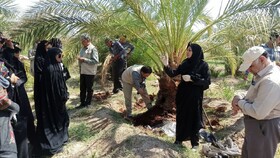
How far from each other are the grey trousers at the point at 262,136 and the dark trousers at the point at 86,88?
4.06 m

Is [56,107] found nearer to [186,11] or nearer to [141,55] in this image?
[186,11]

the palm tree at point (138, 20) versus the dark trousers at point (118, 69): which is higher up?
the palm tree at point (138, 20)

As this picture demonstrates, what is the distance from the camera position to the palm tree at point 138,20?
514 cm

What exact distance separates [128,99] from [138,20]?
61.8 inches

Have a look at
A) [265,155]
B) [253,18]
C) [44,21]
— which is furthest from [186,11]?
[265,155]

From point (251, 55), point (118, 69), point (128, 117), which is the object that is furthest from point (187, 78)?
point (118, 69)

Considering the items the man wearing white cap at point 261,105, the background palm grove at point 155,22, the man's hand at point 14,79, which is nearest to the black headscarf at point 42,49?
the background palm grove at point 155,22

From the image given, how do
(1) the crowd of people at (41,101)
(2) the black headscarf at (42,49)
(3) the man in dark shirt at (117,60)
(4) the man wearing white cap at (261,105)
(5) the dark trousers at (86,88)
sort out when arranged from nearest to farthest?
(4) the man wearing white cap at (261,105)
(1) the crowd of people at (41,101)
(2) the black headscarf at (42,49)
(5) the dark trousers at (86,88)
(3) the man in dark shirt at (117,60)

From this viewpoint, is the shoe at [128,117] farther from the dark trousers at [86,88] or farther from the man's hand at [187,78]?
the man's hand at [187,78]

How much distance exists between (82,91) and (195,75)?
3115mm

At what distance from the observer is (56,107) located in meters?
4.62

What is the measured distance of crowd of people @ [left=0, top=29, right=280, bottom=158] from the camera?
9.76ft

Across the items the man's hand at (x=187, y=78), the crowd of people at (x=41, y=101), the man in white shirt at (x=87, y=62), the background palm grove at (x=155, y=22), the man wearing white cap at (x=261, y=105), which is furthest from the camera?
the man in white shirt at (x=87, y=62)

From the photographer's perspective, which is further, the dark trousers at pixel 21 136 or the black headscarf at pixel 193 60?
the black headscarf at pixel 193 60
